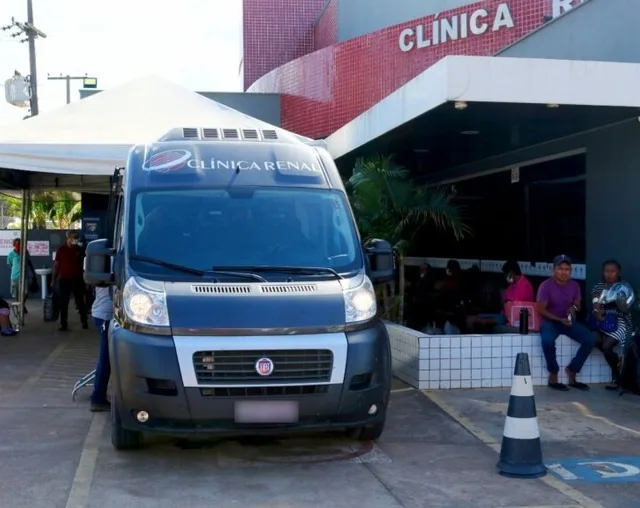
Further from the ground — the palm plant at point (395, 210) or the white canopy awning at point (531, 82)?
the white canopy awning at point (531, 82)

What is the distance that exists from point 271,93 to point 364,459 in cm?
1435

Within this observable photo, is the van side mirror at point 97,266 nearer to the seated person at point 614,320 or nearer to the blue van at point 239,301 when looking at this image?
the blue van at point 239,301

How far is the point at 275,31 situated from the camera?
22266mm

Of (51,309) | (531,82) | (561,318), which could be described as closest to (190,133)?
(531,82)

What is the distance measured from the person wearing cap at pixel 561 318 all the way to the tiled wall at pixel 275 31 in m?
14.2

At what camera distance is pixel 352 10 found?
66.0 feet

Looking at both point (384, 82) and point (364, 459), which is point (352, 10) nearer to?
point (384, 82)

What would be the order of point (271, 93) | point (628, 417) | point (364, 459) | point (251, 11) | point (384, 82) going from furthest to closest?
1. point (251, 11)
2. point (271, 93)
3. point (384, 82)
4. point (628, 417)
5. point (364, 459)

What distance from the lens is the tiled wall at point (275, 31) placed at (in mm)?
22016

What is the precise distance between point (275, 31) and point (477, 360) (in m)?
15.0

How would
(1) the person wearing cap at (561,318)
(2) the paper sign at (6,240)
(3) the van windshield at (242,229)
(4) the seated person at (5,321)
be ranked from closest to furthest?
1. (3) the van windshield at (242,229)
2. (1) the person wearing cap at (561,318)
3. (4) the seated person at (5,321)
4. (2) the paper sign at (6,240)

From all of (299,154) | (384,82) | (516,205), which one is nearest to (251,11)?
(384,82)

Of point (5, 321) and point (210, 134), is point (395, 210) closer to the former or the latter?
point (210, 134)

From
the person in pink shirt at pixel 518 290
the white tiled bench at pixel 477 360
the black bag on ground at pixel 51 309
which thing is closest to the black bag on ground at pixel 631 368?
the white tiled bench at pixel 477 360
